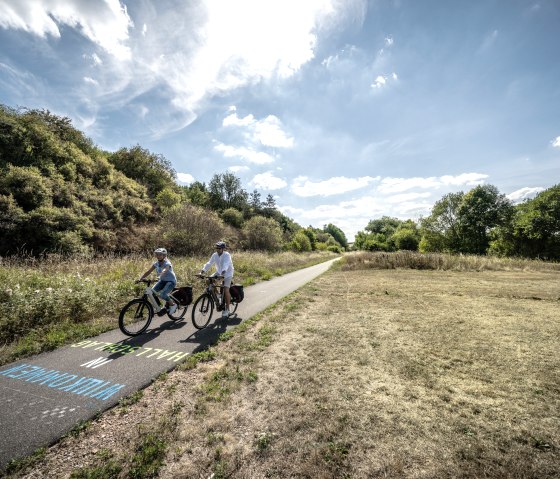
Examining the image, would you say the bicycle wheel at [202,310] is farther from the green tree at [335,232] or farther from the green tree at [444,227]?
the green tree at [335,232]

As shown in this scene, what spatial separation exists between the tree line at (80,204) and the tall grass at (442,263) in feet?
52.8

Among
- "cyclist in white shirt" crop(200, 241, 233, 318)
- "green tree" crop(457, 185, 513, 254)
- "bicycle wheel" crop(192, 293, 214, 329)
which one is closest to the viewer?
"bicycle wheel" crop(192, 293, 214, 329)

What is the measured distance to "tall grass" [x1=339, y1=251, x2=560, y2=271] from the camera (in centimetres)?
2314

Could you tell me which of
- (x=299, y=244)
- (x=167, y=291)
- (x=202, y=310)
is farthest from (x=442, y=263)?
(x=299, y=244)

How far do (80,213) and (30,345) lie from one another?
21186 millimetres

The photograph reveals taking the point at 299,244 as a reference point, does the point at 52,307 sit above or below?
below

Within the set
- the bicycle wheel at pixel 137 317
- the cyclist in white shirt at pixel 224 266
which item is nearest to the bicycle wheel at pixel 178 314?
the bicycle wheel at pixel 137 317

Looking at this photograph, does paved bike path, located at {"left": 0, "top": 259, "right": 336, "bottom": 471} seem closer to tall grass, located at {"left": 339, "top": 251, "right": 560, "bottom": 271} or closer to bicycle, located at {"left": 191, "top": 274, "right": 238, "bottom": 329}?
bicycle, located at {"left": 191, "top": 274, "right": 238, "bottom": 329}

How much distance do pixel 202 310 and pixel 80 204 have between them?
2334cm

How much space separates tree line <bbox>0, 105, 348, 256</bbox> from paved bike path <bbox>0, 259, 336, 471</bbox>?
1118 cm

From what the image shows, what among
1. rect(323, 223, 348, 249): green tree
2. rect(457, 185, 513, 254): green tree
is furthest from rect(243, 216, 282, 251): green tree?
rect(323, 223, 348, 249): green tree

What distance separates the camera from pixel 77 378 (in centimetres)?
429

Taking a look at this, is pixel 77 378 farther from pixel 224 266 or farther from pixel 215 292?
pixel 224 266

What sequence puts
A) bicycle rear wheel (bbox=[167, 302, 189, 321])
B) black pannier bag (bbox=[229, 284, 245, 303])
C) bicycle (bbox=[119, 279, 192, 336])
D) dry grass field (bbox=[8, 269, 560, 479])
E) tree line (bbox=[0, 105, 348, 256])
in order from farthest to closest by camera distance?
tree line (bbox=[0, 105, 348, 256])
black pannier bag (bbox=[229, 284, 245, 303])
bicycle rear wheel (bbox=[167, 302, 189, 321])
bicycle (bbox=[119, 279, 192, 336])
dry grass field (bbox=[8, 269, 560, 479])
